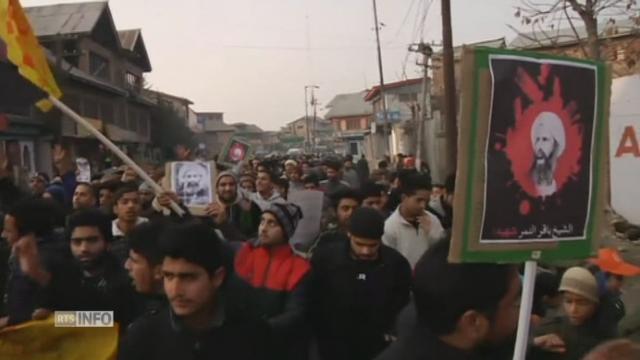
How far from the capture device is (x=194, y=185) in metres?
6.09

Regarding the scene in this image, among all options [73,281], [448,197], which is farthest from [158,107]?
[73,281]

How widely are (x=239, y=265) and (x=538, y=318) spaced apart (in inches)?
71.5

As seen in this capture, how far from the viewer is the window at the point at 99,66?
34334 mm

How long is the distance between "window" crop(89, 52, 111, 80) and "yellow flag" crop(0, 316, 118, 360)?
32.6 m

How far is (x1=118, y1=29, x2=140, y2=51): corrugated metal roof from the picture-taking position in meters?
43.3

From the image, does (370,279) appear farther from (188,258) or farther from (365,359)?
(188,258)

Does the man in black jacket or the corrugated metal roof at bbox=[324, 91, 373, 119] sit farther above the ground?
the corrugated metal roof at bbox=[324, 91, 373, 119]

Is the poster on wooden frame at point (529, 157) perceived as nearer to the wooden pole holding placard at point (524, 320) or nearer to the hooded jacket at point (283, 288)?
the wooden pole holding placard at point (524, 320)

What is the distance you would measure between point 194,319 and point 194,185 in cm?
372

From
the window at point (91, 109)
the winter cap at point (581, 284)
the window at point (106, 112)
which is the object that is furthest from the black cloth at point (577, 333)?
the window at point (106, 112)

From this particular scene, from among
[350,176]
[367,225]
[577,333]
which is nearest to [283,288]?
[367,225]

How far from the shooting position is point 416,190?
5.76m

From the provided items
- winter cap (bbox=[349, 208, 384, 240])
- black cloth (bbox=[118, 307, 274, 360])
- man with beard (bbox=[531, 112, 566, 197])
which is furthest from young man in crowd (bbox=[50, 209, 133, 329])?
man with beard (bbox=[531, 112, 566, 197])

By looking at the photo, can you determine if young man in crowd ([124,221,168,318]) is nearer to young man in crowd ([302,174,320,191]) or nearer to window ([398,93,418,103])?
young man in crowd ([302,174,320,191])
